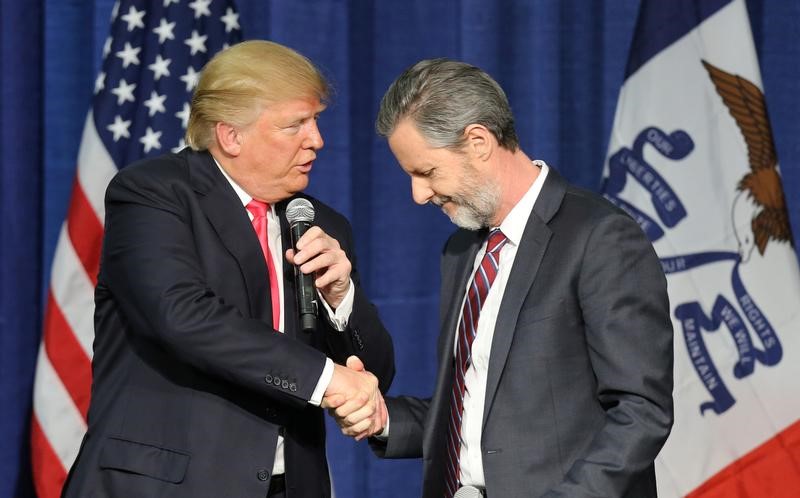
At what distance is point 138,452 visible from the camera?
214cm

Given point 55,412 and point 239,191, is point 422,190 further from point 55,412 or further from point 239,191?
point 55,412

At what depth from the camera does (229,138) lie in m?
2.32

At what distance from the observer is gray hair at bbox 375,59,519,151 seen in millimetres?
2061

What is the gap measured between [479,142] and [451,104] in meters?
0.09

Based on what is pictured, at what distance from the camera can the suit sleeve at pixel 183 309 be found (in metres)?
2.10

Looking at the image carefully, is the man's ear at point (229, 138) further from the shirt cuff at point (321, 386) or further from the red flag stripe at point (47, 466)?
the red flag stripe at point (47, 466)

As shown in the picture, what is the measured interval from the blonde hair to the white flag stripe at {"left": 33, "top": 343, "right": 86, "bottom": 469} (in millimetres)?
1450

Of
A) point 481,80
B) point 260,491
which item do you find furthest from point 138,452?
point 481,80

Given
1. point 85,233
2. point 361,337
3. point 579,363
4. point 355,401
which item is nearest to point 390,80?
point 85,233

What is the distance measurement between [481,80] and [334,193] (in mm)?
1931

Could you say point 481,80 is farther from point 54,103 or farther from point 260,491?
point 54,103

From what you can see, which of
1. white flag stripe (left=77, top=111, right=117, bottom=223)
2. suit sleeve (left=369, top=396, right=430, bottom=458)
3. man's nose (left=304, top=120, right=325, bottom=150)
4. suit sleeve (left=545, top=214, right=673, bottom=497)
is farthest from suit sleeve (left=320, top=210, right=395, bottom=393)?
white flag stripe (left=77, top=111, right=117, bottom=223)

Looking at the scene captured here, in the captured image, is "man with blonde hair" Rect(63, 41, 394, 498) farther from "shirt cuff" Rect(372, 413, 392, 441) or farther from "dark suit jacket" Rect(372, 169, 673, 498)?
"dark suit jacket" Rect(372, 169, 673, 498)

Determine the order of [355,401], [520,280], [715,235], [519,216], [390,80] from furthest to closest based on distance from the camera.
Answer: [390,80] → [715,235] → [355,401] → [519,216] → [520,280]
